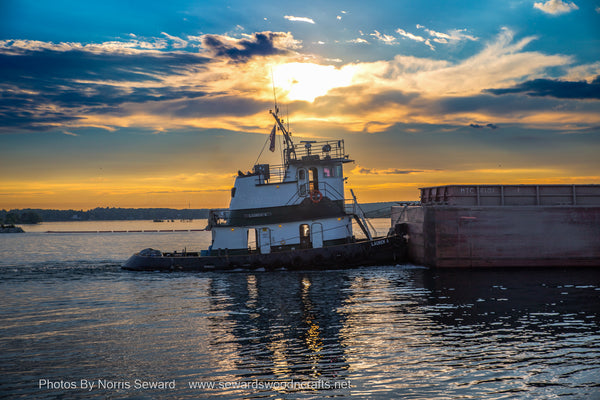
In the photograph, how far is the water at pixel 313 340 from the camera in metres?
10.9

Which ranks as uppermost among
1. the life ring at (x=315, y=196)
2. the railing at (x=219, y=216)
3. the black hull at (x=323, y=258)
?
the life ring at (x=315, y=196)

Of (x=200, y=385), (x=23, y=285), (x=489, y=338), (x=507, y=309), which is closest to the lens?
(x=200, y=385)

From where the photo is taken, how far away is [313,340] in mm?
14617

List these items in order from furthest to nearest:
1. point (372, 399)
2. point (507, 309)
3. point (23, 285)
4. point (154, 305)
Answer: point (23, 285)
point (154, 305)
point (507, 309)
point (372, 399)

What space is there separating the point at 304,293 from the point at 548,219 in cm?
1789

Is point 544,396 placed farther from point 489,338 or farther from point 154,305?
point 154,305

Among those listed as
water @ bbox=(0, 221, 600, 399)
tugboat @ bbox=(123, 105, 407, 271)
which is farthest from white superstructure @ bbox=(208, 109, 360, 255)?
water @ bbox=(0, 221, 600, 399)

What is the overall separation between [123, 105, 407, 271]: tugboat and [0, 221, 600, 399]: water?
481 centimetres

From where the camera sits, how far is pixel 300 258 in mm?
31641

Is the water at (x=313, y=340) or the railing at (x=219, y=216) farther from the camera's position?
the railing at (x=219, y=216)

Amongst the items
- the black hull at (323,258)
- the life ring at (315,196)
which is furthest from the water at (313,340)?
the life ring at (315,196)

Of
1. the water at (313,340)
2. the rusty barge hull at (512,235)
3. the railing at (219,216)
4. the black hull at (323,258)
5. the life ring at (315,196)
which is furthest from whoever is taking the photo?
the railing at (219,216)

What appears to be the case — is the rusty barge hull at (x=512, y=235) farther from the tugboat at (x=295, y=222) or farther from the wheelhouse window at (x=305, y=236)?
the wheelhouse window at (x=305, y=236)

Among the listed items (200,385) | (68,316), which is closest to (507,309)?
(200,385)
